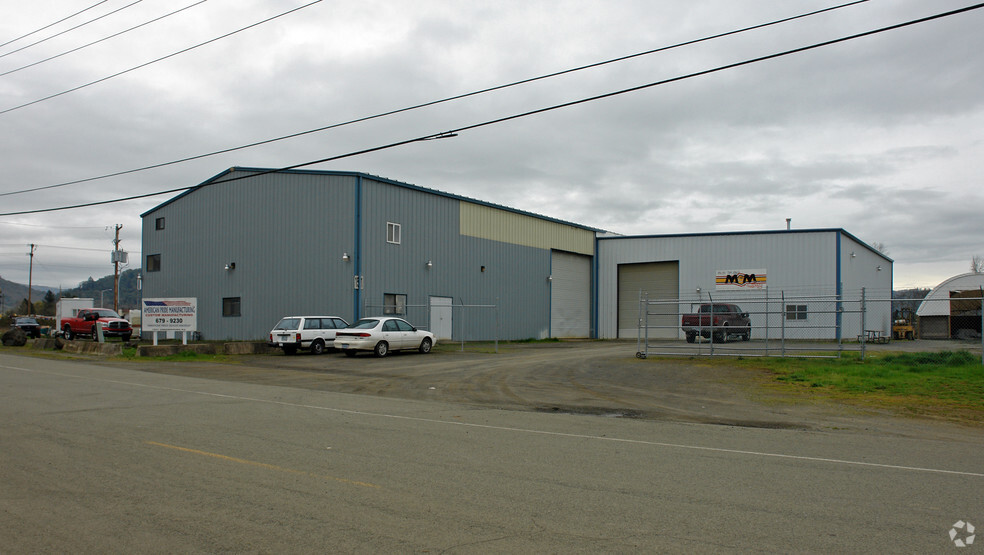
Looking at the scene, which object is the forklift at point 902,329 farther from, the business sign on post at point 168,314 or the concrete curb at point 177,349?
the business sign on post at point 168,314

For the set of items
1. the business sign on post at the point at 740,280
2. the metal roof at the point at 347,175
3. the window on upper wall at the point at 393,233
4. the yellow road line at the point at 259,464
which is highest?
the metal roof at the point at 347,175

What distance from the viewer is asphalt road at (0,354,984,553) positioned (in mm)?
5074

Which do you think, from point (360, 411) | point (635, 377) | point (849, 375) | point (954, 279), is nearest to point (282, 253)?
point (635, 377)

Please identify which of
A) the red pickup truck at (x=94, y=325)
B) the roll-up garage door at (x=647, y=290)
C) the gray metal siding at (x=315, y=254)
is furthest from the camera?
the roll-up garage door at (x=647, y=290)

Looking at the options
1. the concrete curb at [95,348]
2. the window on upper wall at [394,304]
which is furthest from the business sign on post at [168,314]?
the window on upper wall at [394,304]

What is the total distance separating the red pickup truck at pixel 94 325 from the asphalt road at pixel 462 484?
30.2 metres

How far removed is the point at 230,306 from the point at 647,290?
83.9 feet

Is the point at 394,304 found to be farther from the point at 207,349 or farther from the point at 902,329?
the point at 902,329

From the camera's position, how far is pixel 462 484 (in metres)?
6.60

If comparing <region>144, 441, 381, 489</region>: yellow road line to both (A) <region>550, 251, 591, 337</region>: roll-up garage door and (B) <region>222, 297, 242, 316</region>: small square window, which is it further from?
(A) <region>550, 251, 591, 337</region>: roll-up garage door

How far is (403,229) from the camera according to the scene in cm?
3334

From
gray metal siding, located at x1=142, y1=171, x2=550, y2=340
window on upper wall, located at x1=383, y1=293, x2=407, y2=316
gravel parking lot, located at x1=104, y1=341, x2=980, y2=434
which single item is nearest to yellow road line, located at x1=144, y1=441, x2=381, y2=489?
gravel parking lot, located at x1=104, y1=341, x2=980, y2=434

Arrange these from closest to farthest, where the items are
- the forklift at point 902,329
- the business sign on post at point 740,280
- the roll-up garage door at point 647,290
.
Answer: the business sign on post at point 740,280 < the roll-up garage door at point 647,290 < the forklift at point 902,329

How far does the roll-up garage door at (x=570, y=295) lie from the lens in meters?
43.9
